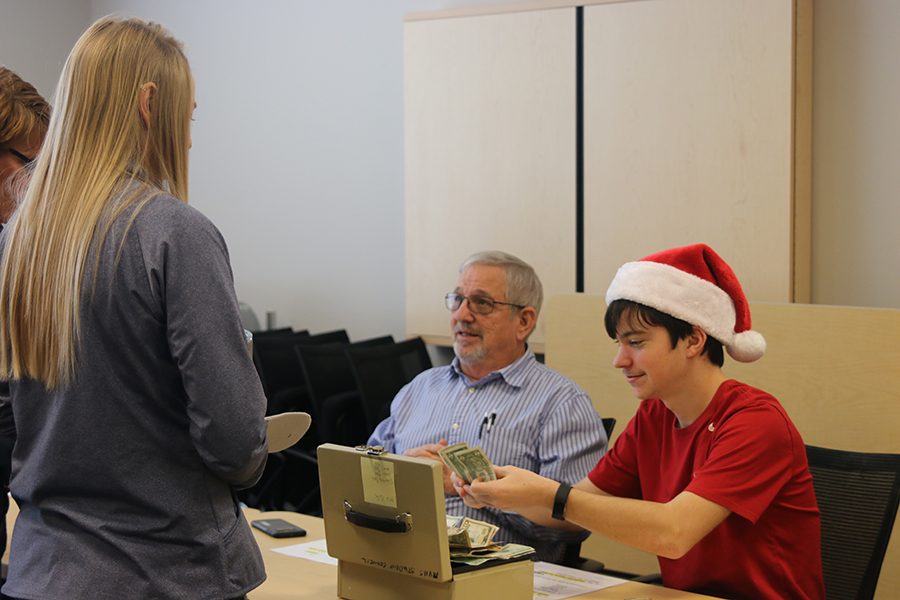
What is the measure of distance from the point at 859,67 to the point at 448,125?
163 cm

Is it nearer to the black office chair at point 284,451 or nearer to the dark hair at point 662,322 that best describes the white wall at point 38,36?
the black office chair at point 284,451

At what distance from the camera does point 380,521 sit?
1.89 metres

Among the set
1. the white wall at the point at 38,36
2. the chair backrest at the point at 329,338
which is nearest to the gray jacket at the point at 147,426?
the chair backrest at the point at 329,338

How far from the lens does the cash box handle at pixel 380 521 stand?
1.85 m

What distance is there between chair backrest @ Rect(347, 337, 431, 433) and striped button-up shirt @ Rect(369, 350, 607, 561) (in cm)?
95

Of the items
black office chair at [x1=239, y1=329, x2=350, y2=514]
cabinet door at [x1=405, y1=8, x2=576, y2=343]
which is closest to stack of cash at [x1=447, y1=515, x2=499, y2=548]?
black office chair at [x1=239, y1=329, x2=350, y2=514]

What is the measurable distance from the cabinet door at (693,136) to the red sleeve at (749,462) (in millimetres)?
1816

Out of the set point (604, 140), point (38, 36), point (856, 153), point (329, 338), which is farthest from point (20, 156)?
point (38, 36)

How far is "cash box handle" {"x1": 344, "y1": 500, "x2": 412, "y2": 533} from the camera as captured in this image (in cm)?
185

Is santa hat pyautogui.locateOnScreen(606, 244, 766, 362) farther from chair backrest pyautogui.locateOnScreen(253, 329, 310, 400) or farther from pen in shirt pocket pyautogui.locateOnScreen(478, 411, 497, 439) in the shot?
chair backrest pyautogui.locateOnScreen(253, 329, 310, 400)

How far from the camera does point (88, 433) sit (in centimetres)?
148

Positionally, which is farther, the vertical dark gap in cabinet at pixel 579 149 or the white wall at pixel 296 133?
the white wall at pixel 296 133

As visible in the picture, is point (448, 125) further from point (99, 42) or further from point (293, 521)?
point (99, 42)

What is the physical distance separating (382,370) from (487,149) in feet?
3.36
